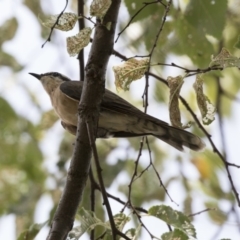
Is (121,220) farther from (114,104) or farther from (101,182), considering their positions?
(114,104)

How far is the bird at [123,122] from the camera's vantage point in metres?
4.23

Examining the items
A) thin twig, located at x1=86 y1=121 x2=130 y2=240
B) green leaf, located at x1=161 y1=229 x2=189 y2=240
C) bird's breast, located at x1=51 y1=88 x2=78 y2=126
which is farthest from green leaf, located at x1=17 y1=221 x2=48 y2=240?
bird's breast, located at x1=51 y1=88 x2=78 y2=126

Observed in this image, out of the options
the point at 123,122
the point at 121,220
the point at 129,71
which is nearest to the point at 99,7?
the point at 129,71

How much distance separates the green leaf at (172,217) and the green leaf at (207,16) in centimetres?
127

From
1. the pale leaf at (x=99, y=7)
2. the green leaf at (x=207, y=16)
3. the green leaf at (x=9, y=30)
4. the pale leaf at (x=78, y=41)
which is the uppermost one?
the green leaf at (x=9, y=30)

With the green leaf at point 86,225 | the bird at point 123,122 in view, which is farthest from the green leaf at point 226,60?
the bird at point 123,122

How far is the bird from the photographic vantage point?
13.9 feet

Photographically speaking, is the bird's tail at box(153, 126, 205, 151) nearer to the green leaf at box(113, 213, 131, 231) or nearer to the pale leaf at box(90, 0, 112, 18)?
the green leaf at box(113, 213, 131, 231)

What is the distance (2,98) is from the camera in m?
5.34

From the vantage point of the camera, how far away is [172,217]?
2.80 meters

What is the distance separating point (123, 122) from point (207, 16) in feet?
3.80

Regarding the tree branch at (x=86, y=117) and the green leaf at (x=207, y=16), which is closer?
the tree branch at (x=86, y=117)

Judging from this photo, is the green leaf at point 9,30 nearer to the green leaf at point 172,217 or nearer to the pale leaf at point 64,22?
the pale leaf at point 64,22

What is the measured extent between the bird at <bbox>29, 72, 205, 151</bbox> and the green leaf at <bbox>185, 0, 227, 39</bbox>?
2.65 ft
